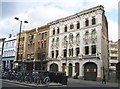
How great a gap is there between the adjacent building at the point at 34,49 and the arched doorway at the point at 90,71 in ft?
44.0

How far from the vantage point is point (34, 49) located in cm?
6081

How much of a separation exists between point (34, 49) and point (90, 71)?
21383 millimetres

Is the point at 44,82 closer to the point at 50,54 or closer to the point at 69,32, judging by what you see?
the point at 69,32

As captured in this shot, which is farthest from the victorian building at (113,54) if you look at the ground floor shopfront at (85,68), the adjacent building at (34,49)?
the ground floor shopfront at (85,68)

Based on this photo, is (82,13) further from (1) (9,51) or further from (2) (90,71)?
(1) (9,51)

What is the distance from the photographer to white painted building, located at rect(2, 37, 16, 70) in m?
70.3

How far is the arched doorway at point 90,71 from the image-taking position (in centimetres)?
4384

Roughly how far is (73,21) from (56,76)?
88.2ft

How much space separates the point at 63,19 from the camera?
174 feet

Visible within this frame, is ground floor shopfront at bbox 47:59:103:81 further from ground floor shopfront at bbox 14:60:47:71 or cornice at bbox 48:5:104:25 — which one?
cornice at bbox 48:5:104:25

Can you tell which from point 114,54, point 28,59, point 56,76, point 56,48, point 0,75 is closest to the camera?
point 56,76

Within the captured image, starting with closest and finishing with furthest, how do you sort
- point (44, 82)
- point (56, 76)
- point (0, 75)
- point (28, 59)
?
1. point (44, 82)
2. point (56, 76)
3. point (0, 75)
4. point (28, 59)

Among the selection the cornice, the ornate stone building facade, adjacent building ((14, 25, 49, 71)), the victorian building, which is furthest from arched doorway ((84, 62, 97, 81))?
the victorian building

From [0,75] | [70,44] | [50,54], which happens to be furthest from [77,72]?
[0,75]
